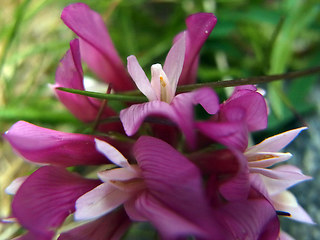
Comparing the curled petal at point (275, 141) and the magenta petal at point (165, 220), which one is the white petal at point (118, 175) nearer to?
the magenta petal at point (165, 220)

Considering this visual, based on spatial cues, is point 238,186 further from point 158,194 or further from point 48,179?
point 48,179

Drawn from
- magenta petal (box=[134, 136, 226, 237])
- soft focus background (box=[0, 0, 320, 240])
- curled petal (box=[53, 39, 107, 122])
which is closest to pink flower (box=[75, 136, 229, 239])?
magenta petal (box=[134, 136, 226, 237])

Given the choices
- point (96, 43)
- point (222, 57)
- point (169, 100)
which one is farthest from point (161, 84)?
point (222, 57)

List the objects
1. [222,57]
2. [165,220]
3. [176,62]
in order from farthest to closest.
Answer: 1. [222,57]
2. [176,62]
3. [165,220]

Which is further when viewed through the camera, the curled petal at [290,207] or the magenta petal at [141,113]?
the curled petal at [290,207]

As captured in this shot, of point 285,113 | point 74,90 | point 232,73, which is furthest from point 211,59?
point 74,90

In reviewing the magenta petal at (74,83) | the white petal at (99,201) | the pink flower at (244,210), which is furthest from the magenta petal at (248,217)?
the magenta petal at (74,83)
